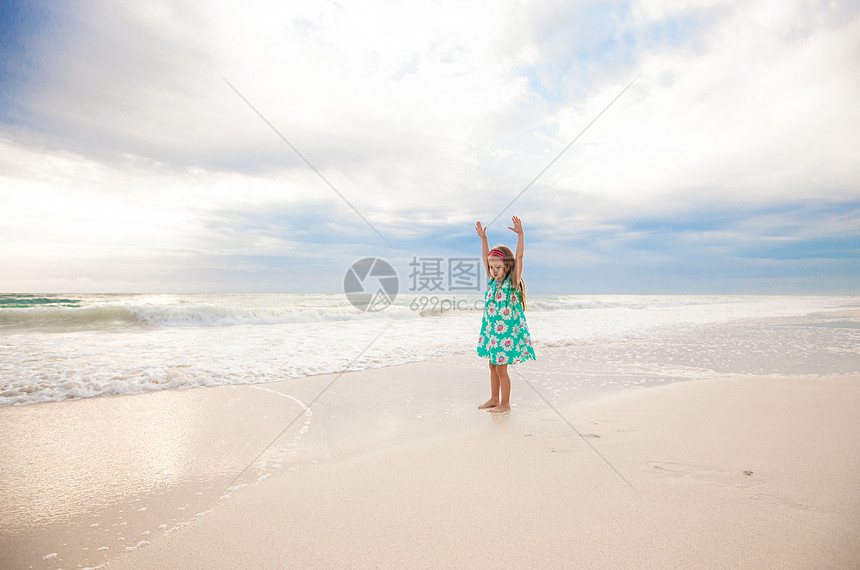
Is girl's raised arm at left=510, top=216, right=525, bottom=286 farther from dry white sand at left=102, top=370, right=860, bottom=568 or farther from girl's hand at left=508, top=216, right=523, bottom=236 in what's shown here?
dry white sand at left=102, top=370, right=860, bottom=568

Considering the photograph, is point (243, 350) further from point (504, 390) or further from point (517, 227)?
point (517, 227)

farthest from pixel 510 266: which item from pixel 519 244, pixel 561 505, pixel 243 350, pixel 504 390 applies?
pixel 243 350

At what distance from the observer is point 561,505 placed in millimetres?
2174

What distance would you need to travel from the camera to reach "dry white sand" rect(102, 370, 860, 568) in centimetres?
177

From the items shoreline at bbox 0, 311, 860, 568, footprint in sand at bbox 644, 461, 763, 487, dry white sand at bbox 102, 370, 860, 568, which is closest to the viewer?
dry white sand at bbox 102, 370, 860, 568

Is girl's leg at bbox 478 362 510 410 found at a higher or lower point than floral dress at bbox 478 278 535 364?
lower

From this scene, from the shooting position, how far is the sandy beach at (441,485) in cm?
182

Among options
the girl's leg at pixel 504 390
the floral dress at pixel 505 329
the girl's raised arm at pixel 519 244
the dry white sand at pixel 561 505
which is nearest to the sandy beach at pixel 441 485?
the dry white sand at pixel 561 505

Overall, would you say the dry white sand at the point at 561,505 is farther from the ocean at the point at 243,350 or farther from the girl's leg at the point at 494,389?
the ocean at the point at 243,350

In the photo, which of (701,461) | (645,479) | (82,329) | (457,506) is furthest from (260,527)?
(82,329)

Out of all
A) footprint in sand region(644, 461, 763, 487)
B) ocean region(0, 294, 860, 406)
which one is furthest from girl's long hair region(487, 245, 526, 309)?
ocean region(0, 294, 860, 406)

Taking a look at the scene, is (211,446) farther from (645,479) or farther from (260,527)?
(645,479)

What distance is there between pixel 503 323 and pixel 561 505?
2230 millimetres

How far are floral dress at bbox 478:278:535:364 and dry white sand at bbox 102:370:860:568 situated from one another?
0.90 meters
